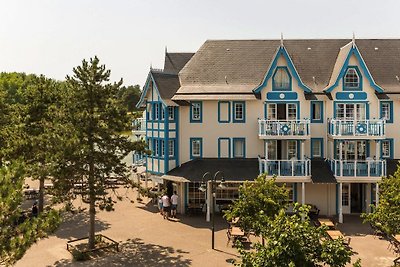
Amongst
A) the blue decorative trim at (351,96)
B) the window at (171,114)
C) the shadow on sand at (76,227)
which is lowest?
the shadow on sand at (76,227)

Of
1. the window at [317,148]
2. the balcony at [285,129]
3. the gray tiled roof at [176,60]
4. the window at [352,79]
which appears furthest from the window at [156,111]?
the window at [352,79]

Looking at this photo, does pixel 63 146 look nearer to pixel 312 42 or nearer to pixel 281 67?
pixel 281 67

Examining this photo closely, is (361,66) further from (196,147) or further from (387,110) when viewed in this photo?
(196,147)

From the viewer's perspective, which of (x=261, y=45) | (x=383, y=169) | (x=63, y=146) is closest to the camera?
(x=63, y=146)

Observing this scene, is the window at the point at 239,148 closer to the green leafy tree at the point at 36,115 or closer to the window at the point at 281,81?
the window at the point at 281,81

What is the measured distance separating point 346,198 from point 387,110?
718 centimetres

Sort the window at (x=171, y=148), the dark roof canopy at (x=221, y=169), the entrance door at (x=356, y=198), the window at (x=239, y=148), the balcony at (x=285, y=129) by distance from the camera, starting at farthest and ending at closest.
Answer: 1. the window at (x=171, y=148)
2. the window at (x=239, y=148)
3. the entrance door at (x=356, y=198)
4. the balcony at (x=285, y=129)
5. the dark roof canopy at (x=221, y=169)

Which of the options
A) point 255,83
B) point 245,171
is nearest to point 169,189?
point 245,171

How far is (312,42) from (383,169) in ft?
41.2

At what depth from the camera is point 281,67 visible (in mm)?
30500

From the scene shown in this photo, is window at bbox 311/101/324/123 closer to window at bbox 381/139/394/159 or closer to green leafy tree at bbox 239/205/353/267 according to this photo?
window at bbox 381/139/394/159

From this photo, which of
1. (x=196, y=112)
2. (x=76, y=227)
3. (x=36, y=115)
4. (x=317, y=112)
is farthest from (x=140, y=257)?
(x=317, y=112)

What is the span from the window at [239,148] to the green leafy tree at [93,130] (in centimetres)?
1119

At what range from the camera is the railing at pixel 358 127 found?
2855 centimetres
